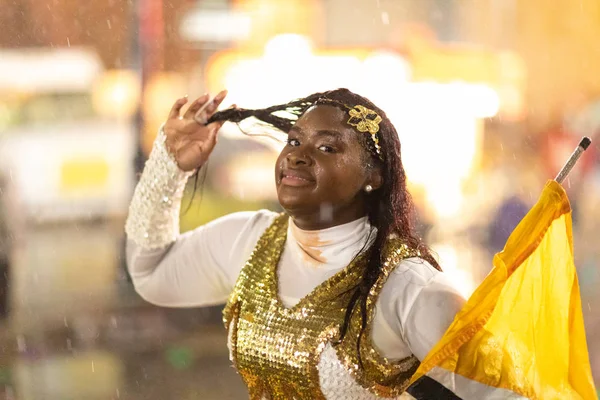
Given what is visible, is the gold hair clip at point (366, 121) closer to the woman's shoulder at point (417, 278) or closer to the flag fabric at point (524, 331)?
the woman's shoulder at point (417, 278)

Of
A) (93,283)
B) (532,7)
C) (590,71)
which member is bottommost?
(93,283)

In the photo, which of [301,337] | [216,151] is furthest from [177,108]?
[216,151]

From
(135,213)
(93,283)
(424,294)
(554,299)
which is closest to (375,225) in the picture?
(424,294)

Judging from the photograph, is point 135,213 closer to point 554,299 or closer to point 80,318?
point 554,299

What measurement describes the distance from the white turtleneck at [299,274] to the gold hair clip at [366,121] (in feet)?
0.88

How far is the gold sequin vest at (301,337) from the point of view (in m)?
2.75

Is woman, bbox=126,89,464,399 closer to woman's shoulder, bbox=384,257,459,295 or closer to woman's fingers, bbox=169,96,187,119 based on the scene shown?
woman's shoulder, bbox=384,257,459,295

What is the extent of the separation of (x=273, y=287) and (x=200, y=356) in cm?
484

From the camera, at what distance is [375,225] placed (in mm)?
2953

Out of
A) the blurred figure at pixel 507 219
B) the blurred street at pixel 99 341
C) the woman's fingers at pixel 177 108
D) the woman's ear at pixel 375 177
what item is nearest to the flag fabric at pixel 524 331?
the woman's ear at pixel 375 177

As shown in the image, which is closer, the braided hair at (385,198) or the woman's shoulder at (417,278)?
the woman's shoulder at (417,278)

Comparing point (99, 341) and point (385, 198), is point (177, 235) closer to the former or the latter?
point (385, 198)

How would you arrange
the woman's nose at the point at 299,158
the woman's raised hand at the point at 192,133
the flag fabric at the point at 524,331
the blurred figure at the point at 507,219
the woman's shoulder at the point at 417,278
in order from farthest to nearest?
the blurred figure at the point at 507,219, the woman's raised hand at the point at 192,133, the woman's nose at the point at 299,158, the woman's shoulder at the point at 417,278, the flag fabric at the point at 524,331

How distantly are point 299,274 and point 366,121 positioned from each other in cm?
52
